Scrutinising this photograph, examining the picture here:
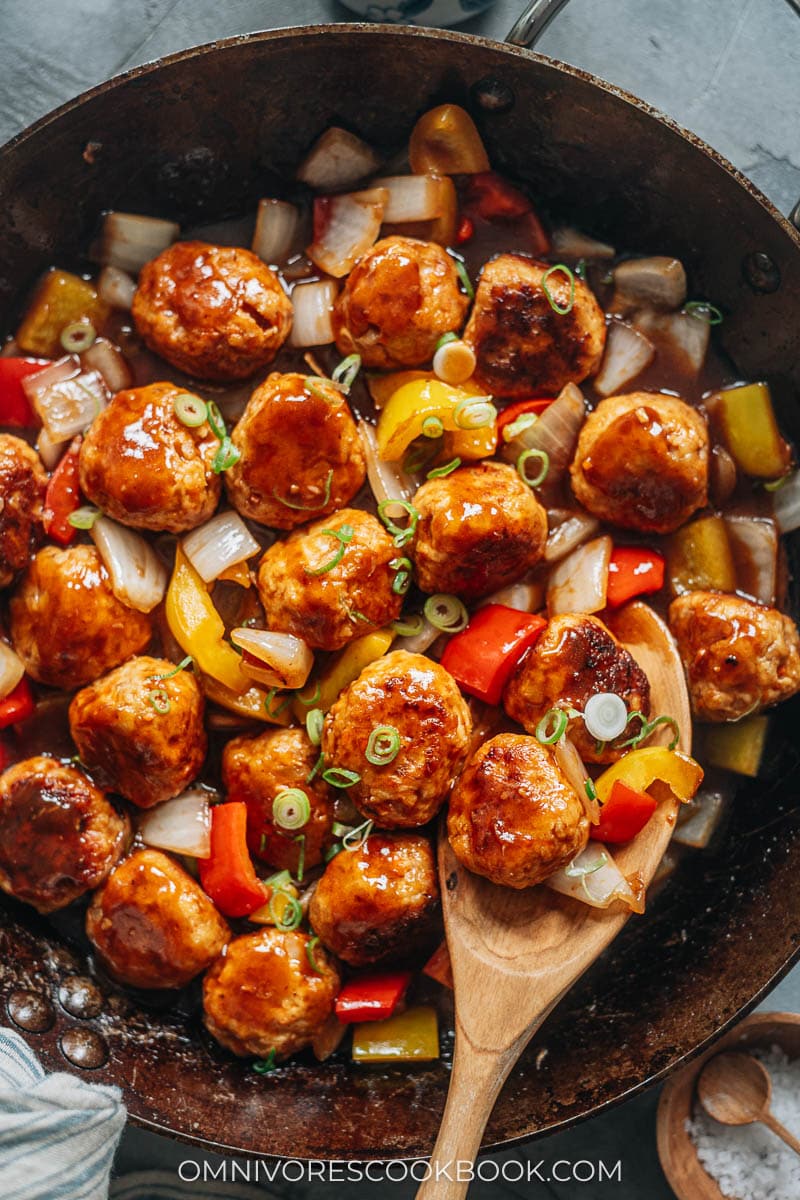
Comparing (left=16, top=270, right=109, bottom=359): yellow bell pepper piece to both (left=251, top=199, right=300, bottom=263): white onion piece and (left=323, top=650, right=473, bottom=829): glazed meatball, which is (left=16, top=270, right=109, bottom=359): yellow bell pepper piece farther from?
(left=323, top=650, right=473, bottom=829): glazed meatball

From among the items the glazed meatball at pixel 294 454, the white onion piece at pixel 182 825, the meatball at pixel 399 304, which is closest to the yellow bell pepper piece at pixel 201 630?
the glazed meatball at pixel 294 454

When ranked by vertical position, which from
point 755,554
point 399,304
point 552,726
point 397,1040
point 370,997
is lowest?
point 397,1040

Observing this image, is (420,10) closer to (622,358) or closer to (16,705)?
(622,358)

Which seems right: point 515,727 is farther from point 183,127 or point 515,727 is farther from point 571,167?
point 183,127

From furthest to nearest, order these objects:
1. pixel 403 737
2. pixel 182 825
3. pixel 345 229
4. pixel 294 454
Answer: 1. pixel 345 229
2. pixel 182 825
3. pixel 294 454
4. pixel 403 737

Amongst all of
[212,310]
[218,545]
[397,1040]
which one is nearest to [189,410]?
[212,310]

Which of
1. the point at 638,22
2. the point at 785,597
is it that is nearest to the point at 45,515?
the point at 785,597
